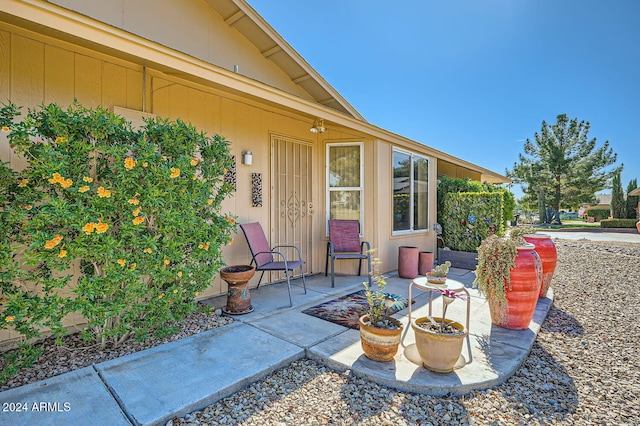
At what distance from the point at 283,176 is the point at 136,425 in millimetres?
3554

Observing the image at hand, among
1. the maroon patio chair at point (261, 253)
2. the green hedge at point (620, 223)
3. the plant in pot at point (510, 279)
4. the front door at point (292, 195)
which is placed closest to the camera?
the plant in pot at point (510, 279)

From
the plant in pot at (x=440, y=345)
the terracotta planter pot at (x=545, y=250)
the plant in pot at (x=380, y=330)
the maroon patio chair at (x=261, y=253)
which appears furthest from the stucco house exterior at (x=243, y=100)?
the plant in pot at (x=440, y=345)

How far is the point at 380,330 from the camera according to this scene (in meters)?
2.26

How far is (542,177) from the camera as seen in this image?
22.7 m

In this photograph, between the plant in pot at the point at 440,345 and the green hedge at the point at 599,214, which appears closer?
the plant in pot at the point at 440,345

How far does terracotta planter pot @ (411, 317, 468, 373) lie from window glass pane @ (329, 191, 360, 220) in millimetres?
3197

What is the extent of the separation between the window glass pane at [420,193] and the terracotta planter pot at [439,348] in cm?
415

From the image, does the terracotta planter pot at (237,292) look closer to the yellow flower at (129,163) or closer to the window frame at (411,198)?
the yellow flower at (129,163)

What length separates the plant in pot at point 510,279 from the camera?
286cm

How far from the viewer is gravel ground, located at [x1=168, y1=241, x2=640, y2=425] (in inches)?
70.6

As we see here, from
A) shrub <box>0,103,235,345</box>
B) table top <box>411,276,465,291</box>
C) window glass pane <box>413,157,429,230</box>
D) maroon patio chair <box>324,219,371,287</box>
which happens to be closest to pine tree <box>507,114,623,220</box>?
window glass pane <box>413,157,429,230</box>

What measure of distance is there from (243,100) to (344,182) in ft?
7.02

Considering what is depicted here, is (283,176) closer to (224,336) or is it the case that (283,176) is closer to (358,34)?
(224,336)

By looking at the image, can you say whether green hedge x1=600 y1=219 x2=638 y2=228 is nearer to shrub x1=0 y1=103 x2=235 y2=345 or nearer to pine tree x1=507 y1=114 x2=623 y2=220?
pine tree x1=507 y1=114 x2=623 y2=220
